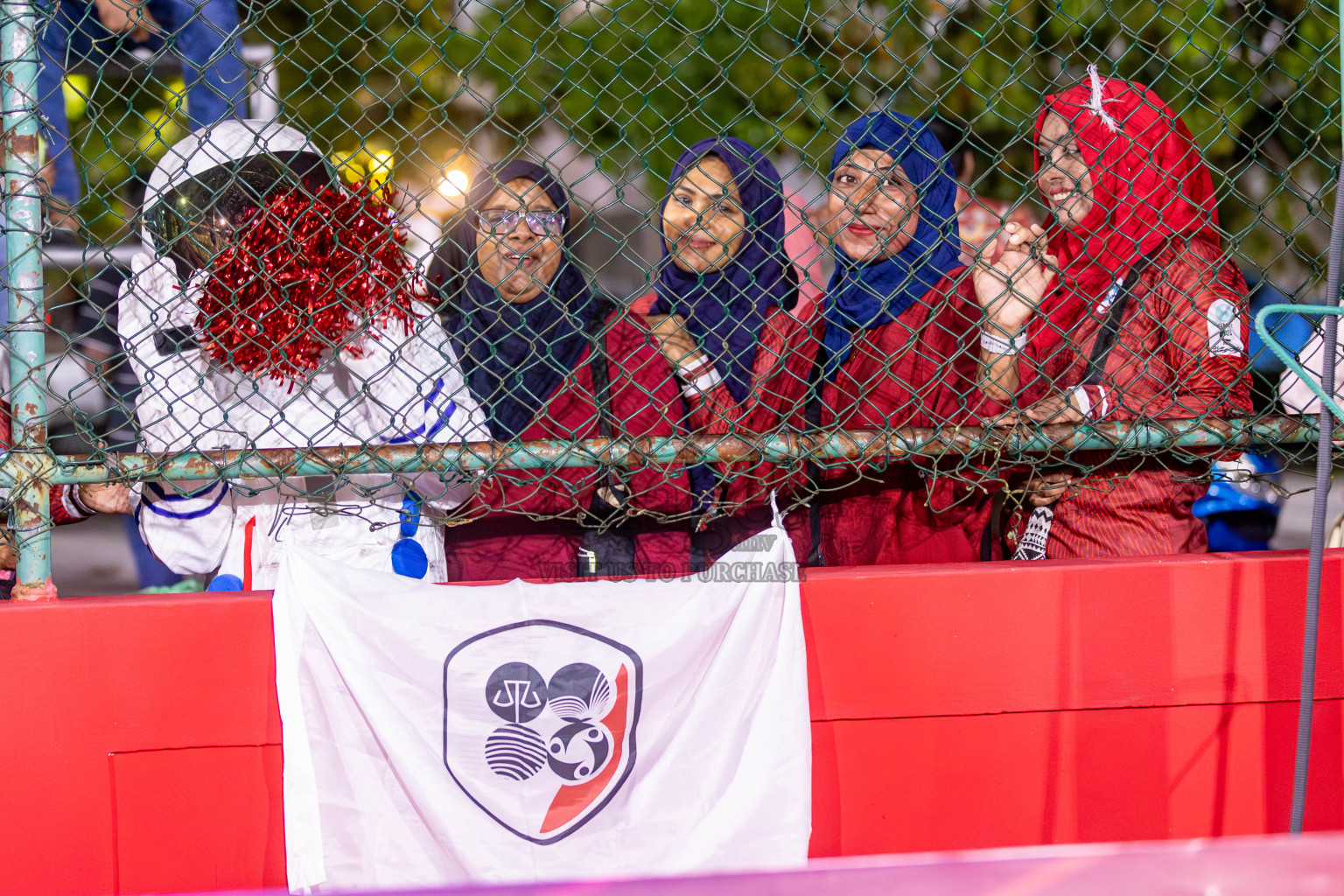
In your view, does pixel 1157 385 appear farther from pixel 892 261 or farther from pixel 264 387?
pixel 264 387

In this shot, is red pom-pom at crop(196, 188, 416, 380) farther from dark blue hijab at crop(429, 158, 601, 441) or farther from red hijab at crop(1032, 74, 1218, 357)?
red hijab at crop(1032, 74, 1218, 357)

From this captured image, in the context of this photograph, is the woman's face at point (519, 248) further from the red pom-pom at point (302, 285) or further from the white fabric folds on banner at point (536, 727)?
the white fabric folds on banner at point (536, 727)

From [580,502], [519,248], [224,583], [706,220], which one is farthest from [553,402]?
[224,583]

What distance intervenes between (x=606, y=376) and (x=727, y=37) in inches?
70.6

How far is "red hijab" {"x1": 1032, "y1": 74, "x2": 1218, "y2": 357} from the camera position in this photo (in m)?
2.42

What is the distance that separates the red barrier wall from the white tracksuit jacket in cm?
27

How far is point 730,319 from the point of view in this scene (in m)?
2.75

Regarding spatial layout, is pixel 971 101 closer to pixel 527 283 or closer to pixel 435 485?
pixel 527 283

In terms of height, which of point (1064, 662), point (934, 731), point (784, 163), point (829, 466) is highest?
point (784, 163)

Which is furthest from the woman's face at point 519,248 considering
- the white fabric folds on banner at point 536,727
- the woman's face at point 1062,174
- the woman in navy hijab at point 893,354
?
the woman's face at point 1062,174

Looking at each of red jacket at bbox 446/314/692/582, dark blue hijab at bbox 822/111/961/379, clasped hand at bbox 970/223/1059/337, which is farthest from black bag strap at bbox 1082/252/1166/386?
red jacket at bbox 446/314/692/582

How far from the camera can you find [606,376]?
8.60ft

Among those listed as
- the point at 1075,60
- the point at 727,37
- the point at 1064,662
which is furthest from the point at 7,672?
the point at 1075,60

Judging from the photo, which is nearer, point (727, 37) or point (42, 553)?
point (42, 553)
